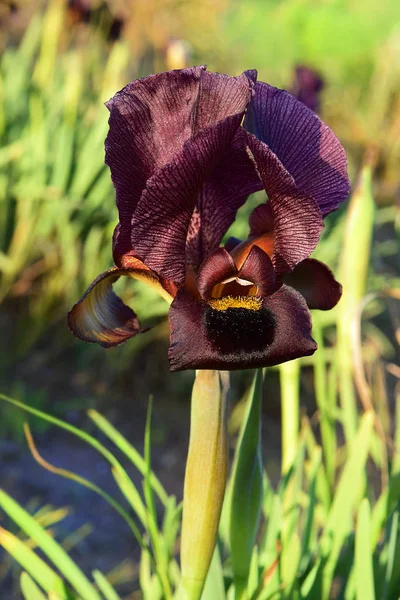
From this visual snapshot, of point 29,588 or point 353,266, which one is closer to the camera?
point 29,588

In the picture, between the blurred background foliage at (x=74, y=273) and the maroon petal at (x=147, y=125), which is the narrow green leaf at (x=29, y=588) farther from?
the blurred background foliage at (x=74, y=273)

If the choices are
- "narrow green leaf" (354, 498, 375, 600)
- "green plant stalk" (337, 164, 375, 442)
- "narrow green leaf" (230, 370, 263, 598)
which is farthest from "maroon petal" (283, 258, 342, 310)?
"green plant stalk" (337, 164, 375, 442)

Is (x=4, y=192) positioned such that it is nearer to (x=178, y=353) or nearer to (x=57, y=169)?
(x=57, y=169)

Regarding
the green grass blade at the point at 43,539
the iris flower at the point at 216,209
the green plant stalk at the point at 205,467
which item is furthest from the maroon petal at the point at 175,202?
the green grass blade at the point at 43,539

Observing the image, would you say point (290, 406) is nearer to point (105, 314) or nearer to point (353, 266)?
point (353, 266)

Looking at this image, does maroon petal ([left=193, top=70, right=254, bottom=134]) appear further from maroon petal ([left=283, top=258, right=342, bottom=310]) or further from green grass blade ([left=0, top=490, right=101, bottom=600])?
green grass blade ([left=0, top=490, right=101, bottom=600])

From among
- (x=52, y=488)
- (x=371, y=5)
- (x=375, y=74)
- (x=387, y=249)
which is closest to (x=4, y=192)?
(x=52, y=488)

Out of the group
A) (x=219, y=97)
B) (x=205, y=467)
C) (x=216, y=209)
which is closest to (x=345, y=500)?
(x=205, y=467)
